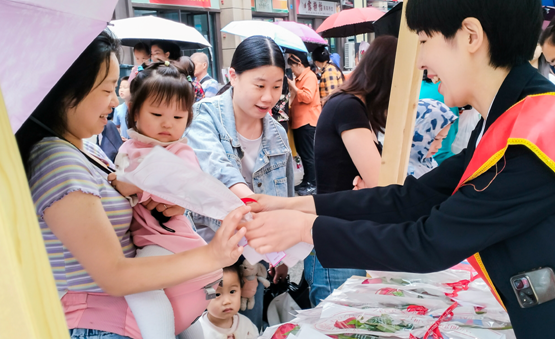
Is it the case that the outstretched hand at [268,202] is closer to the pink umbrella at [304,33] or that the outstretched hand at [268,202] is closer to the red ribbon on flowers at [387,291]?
the red ribbon on flowers at [387,291]

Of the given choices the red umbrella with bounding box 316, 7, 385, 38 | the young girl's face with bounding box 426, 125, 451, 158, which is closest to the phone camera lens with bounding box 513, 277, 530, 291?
the young girl's face with bounding box 426, 125, 451, 158

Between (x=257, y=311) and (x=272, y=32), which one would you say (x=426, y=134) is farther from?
(x=272, y=32)

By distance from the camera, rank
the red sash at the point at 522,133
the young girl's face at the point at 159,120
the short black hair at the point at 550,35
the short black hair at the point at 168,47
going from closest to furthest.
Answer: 1. the red sash at the point at 522,133
2. the young girl's face at the point at 159,120
3. the short black hair at the point at 550,35
4. the short black hair at the point at 168,47

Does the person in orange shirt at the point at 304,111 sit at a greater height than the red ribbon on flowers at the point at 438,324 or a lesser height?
lesser

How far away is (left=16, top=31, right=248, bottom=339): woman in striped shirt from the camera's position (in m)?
1.03

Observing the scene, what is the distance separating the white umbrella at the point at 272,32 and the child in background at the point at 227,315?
9.32 ft

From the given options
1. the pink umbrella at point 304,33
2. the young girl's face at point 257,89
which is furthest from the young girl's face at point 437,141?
the pink umbrella at point 304,33

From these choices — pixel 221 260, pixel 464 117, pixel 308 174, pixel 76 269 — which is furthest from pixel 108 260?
pixel 308 174

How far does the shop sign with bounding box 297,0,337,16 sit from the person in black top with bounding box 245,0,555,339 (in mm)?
12202

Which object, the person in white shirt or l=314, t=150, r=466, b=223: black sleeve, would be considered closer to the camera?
l=314, t=150, r=466, b=223: black sleeve

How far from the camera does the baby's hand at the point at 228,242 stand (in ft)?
3.80

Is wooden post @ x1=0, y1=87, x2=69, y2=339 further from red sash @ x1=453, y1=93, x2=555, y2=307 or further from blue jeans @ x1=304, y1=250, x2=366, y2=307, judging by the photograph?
blue jeans @ x1=304, y1=250, x2=366, y2=307

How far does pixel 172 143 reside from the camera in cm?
161

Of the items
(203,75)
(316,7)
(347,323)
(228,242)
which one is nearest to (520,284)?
(347,323)
